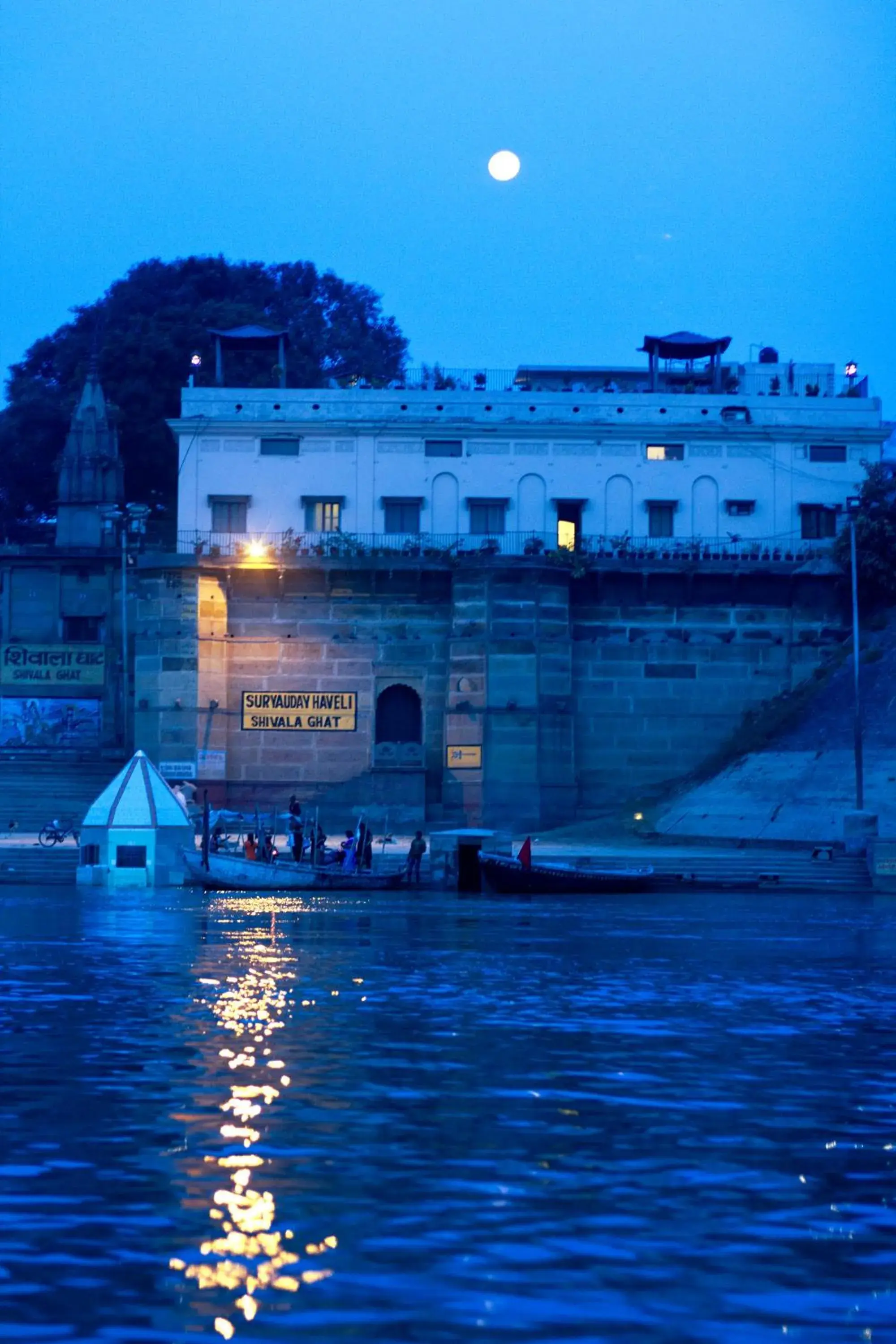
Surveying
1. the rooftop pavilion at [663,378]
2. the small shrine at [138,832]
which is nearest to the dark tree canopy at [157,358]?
the rooftop pavilion at [663,378]

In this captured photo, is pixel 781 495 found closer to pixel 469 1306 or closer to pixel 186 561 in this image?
pixel 186 561

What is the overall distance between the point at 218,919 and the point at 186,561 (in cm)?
2256

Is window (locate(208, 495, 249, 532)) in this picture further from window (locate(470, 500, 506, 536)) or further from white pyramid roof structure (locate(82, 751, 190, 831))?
white pyramid roof structure (locate(82, 751, 190, 831))

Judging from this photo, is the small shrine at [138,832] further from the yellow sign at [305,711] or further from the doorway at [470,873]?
the yellow sign at [305,711]

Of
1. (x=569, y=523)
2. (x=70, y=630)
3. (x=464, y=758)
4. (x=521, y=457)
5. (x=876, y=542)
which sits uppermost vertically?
(x=521, y=457)

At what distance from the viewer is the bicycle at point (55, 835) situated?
42.6 metres

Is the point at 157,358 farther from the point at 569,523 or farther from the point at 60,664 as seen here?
the point at 569,523

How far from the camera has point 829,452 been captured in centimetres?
5484

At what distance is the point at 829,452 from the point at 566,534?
793 centimetres

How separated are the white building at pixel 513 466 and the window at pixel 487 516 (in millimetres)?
40

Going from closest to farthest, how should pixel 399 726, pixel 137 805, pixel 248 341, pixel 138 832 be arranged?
pixel 137 805 < pixel 138 832 < pixel 399 726 < pixel 248 341

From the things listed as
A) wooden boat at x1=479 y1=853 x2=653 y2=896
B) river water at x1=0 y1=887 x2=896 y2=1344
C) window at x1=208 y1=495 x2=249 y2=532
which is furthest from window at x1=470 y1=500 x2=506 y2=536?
river water at x1=0 y1=887 x2=896 y2=1344

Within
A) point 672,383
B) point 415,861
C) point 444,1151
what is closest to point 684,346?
point 672,383

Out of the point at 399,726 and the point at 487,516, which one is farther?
the point at 487,516
